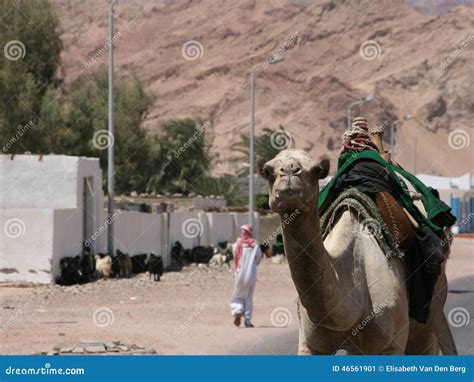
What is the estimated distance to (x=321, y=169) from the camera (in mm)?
6348

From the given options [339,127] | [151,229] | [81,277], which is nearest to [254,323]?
[81,277]

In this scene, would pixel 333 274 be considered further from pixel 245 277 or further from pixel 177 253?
pixel 177 253


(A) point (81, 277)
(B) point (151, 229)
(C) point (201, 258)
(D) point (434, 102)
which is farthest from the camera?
(D) point (434, 102)

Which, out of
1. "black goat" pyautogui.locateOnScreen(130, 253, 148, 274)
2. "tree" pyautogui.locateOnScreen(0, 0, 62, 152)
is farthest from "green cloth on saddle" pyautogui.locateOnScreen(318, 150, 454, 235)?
"tree" pyautogui.locateOnScreen(0, 0, 62, 152)

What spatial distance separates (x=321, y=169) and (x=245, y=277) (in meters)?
13.3

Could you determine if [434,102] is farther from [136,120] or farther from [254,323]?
[254,323]

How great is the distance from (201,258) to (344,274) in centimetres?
3280

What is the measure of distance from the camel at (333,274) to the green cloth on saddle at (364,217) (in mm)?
47

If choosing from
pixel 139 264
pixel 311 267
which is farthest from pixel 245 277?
pixel 139 264

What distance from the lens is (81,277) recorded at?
29281 millimetres

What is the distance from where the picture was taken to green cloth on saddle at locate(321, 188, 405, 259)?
8141 mm

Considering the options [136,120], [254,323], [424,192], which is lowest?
[254,323]

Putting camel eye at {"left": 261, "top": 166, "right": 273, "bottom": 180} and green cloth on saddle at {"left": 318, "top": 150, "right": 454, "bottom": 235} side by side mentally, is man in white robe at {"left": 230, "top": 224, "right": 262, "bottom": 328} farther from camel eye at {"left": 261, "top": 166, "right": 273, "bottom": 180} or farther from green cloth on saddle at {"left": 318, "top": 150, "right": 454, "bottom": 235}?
camel eye at {"left": 261, "top": 166, "right": 273, "bottom": 180}

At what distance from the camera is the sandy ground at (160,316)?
16.8m
